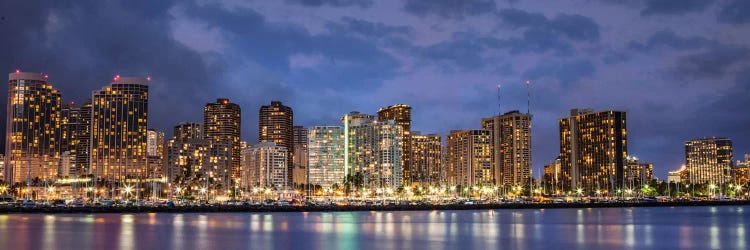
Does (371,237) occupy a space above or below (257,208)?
below

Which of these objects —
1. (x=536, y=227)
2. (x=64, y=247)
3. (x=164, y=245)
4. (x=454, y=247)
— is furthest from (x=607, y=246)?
(x=64, y=247)

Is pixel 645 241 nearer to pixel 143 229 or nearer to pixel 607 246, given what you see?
pixel 607 246

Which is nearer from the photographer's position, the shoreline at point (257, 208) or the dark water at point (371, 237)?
the dark water at point (371, 237)

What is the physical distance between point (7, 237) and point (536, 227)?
56.8 meters

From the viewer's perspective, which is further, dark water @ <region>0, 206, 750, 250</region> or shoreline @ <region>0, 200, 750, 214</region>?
shoreline @ <region>0, 200, 750, 214</region>

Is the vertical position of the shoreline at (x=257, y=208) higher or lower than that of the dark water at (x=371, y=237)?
higher

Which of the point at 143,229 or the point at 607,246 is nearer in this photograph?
the point at 607,246

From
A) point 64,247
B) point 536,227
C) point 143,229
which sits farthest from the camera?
point 536,227

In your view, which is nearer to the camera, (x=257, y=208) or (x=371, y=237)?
(x=371, y=237)

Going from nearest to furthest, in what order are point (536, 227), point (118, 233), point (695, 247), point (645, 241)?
point (695, 247), point (645, 241), point (118, 233), point (536, 227)

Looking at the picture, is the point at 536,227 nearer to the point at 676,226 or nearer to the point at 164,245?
the point at 676,226

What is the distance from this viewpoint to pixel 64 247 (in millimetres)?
66438

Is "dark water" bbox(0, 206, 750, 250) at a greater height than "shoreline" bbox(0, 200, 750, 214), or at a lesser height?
lesser

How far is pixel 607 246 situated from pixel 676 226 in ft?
126
